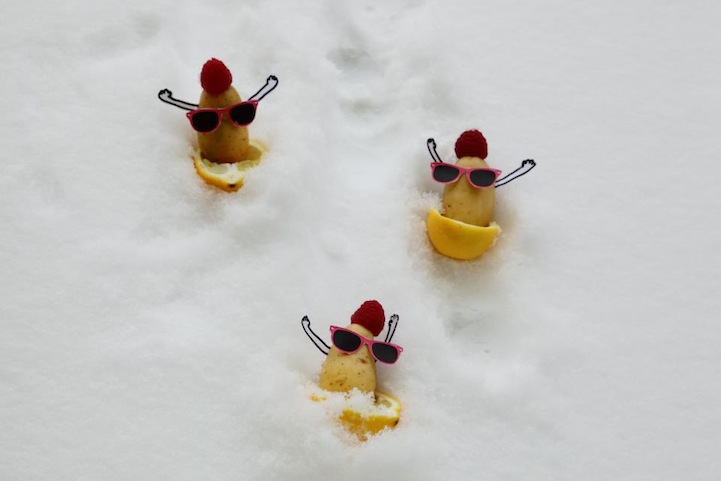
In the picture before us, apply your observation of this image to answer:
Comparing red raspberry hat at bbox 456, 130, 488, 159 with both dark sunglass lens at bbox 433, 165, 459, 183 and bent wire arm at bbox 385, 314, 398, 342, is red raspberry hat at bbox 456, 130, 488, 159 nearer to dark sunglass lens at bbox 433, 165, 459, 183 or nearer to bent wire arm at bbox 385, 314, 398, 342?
dark sunglass lens at bbox 433, 165, 459, 183

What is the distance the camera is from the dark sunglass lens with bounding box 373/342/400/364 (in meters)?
1.26

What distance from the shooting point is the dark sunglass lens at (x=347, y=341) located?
1.25 metres

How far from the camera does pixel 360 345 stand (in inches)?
49.3

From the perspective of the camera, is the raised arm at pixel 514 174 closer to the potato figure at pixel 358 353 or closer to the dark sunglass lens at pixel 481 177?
the dark sunglass lens at pixel 481 177

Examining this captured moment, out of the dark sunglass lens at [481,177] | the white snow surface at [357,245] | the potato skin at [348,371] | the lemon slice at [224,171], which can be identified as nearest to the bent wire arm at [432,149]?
→ the white snow surface at [357,245]

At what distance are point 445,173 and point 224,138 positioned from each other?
1.49ft

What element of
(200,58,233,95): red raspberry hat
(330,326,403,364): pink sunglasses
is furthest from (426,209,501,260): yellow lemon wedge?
(200,58,233,95): red raspberry hat

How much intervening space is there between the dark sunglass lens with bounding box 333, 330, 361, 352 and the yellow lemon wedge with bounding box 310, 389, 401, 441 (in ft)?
0.25

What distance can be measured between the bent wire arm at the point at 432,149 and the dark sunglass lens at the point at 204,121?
17.3 inches

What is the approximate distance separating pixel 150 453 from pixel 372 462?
36 cm

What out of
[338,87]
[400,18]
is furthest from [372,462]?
[400,18]

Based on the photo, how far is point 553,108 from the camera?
1.74 meters

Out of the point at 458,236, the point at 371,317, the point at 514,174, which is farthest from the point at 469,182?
the point at 371,317

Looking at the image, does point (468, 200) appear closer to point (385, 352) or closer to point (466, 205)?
point (466, 205)
